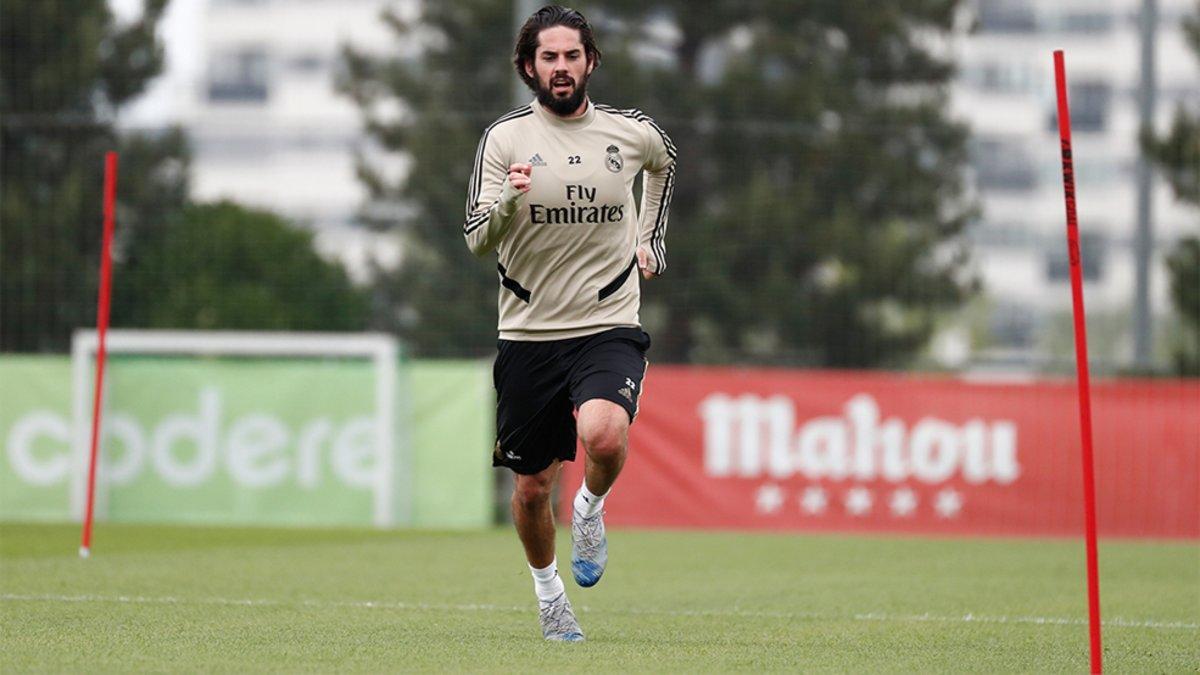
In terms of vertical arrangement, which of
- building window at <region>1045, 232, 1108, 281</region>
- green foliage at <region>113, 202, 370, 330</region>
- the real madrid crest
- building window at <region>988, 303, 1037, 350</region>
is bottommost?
the real madrid crest

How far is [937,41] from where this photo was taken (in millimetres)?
25094

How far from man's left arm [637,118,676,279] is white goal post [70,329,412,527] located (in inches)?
391

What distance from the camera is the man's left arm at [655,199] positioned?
748 centimetres

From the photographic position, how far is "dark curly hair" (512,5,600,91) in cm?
711

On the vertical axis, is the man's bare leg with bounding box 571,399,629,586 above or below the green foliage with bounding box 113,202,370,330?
below

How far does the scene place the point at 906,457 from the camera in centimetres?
1734

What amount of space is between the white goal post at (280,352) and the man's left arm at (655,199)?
32.6ft

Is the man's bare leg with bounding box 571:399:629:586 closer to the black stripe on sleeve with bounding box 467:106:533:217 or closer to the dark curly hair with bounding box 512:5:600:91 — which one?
the black stripe on sleeve with bounding box 467:106:533:217

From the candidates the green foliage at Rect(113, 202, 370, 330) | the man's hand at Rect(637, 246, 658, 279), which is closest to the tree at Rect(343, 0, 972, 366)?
the green foliage at Rect(113, 202, 370, 330)

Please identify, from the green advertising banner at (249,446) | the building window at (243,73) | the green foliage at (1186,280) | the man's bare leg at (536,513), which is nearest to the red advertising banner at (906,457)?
the green advertising banner at (249,446)

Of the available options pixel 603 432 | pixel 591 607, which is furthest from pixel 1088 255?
pixel 603 432

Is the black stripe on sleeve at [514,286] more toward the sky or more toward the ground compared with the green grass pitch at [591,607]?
more toward the sky

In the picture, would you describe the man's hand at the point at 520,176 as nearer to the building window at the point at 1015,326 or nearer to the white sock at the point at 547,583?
the white sock at the point at 547,583

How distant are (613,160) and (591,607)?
2485 mm
